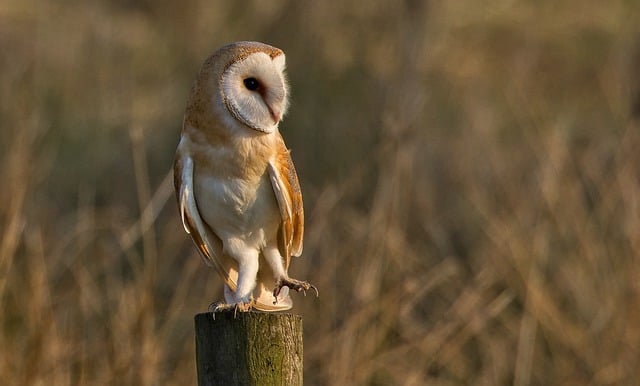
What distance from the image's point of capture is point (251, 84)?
3.16 meters

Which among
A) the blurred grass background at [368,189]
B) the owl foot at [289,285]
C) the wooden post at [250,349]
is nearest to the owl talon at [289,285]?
the owl foot at [289,285]

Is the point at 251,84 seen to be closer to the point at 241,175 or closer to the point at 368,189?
the point at 241,175

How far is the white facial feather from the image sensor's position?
123 inches

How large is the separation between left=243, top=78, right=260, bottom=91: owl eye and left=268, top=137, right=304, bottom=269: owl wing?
214 mm

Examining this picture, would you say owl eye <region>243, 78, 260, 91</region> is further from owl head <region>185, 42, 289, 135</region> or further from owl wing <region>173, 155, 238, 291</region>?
owl wing <region>173, 155, 238, 291</region>

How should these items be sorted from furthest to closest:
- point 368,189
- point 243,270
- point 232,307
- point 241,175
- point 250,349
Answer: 1. point 368,189
2. point 243,270
3. point 241,175
4. point 232,307
5. point 250,349

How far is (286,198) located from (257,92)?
0.31 meters

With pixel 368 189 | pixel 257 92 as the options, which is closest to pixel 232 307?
pixel 257 92

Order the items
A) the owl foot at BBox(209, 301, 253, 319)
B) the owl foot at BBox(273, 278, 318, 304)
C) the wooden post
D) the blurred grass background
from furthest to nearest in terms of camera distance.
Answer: the blurred grass background → the owl foot at BBox(273, 278, 318, 304) → the owl foot at BBox(209, 301, 253, 319) → the wooden post

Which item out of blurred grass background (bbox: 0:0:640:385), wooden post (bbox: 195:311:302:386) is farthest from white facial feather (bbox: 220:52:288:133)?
blurred grass background (bbox: 0:0:640:385)

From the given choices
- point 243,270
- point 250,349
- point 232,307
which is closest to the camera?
point 250,349

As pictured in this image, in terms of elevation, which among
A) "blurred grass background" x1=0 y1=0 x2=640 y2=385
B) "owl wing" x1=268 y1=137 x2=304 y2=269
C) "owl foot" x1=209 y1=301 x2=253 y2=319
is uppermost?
"owl wing" x1=268 y1=137 x2=304 y2=269

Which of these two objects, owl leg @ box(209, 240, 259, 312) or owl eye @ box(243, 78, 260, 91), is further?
owl leg @ box(209, 240, 259, 312)

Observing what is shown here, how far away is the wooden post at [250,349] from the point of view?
2.83 metres
